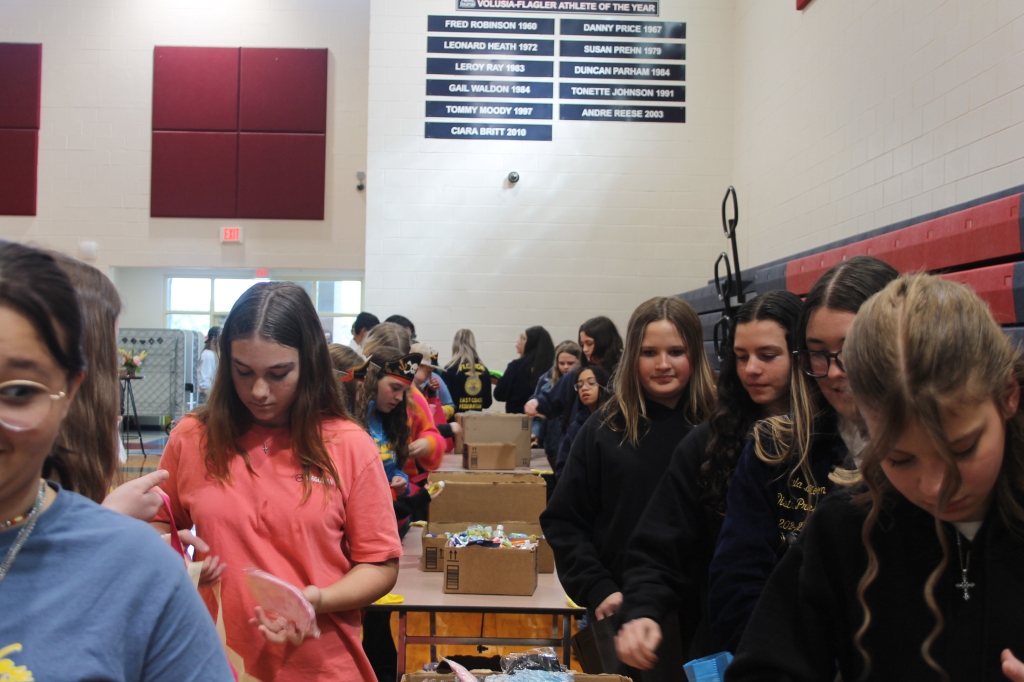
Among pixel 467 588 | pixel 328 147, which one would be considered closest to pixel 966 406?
pixel 467 588

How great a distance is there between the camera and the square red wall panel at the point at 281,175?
35.5 feet

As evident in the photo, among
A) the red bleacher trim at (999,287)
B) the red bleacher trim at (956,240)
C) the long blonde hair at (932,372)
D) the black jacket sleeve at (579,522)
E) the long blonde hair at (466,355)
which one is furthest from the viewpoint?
the long blonde hair at (466,355)

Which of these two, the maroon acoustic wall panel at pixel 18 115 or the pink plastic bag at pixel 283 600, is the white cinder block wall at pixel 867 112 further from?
the maroon acoustic wall panel at pixel 18 115

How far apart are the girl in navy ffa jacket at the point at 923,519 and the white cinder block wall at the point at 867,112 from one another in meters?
3.87

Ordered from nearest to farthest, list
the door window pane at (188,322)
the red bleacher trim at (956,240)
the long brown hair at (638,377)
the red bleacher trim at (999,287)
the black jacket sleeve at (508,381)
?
the long brown hair at (638,377)
the red bleacher trim at (999,287)
the red bleacher trim at (956,240)
the black jacket sleeve at (508,381)
the door window pane at (188,322)

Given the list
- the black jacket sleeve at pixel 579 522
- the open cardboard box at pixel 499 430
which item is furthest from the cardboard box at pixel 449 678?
the open cardboard box at pixel 499 430

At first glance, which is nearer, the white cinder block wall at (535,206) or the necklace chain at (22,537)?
the necklace chain at (22,537)

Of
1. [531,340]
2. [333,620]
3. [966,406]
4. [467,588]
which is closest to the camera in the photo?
[966,406]

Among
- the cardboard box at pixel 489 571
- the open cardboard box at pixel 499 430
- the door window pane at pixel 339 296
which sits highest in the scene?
the door window pane at pixel 339 296

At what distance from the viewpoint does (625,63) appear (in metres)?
8.76

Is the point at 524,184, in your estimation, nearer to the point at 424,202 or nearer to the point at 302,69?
the point at 424,202

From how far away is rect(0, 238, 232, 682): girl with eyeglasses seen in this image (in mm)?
700

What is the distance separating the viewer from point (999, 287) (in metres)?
3.31

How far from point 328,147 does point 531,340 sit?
207 inches
